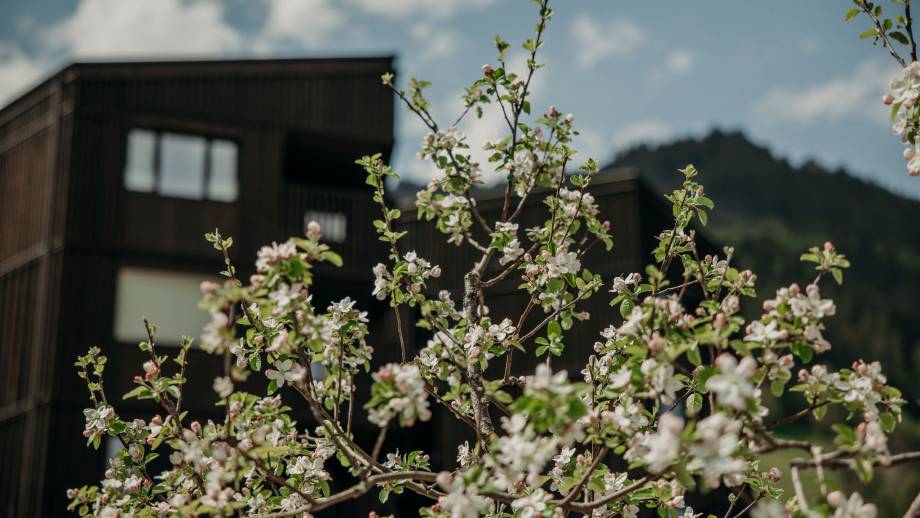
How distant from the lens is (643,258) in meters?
15.6

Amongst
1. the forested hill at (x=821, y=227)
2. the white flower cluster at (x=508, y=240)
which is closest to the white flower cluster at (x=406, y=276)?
the white flower cluster at (x=508, y=240)

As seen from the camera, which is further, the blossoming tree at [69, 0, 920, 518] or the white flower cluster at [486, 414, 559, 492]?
the blossoming tree at [69, 0, 920, 518]

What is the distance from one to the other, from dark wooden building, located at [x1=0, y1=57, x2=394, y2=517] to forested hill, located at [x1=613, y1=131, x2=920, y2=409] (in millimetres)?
42728

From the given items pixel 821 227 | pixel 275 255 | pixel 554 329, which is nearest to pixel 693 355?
pixel 554 329

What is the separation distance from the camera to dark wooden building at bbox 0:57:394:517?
15508mm

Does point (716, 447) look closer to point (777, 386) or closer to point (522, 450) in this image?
point (522, 450)

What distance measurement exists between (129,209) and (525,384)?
12.4 metres

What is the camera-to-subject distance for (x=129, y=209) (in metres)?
16.6

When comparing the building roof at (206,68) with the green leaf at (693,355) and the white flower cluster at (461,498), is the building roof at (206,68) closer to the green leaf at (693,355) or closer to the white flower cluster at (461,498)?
the white flower cluster at (461,498)

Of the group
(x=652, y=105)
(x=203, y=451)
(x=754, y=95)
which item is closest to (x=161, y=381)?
(x=203, y=451)

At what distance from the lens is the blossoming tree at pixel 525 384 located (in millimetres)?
3848

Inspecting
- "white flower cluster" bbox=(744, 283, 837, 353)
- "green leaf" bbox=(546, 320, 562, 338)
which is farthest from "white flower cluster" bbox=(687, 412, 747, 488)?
"green leaf" bbox=(546, 320, 562, 338)

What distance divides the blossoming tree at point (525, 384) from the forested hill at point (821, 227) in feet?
174

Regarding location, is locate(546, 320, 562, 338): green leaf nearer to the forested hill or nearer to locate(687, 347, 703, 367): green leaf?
locate(687, 347, 703, 367): green leaf
